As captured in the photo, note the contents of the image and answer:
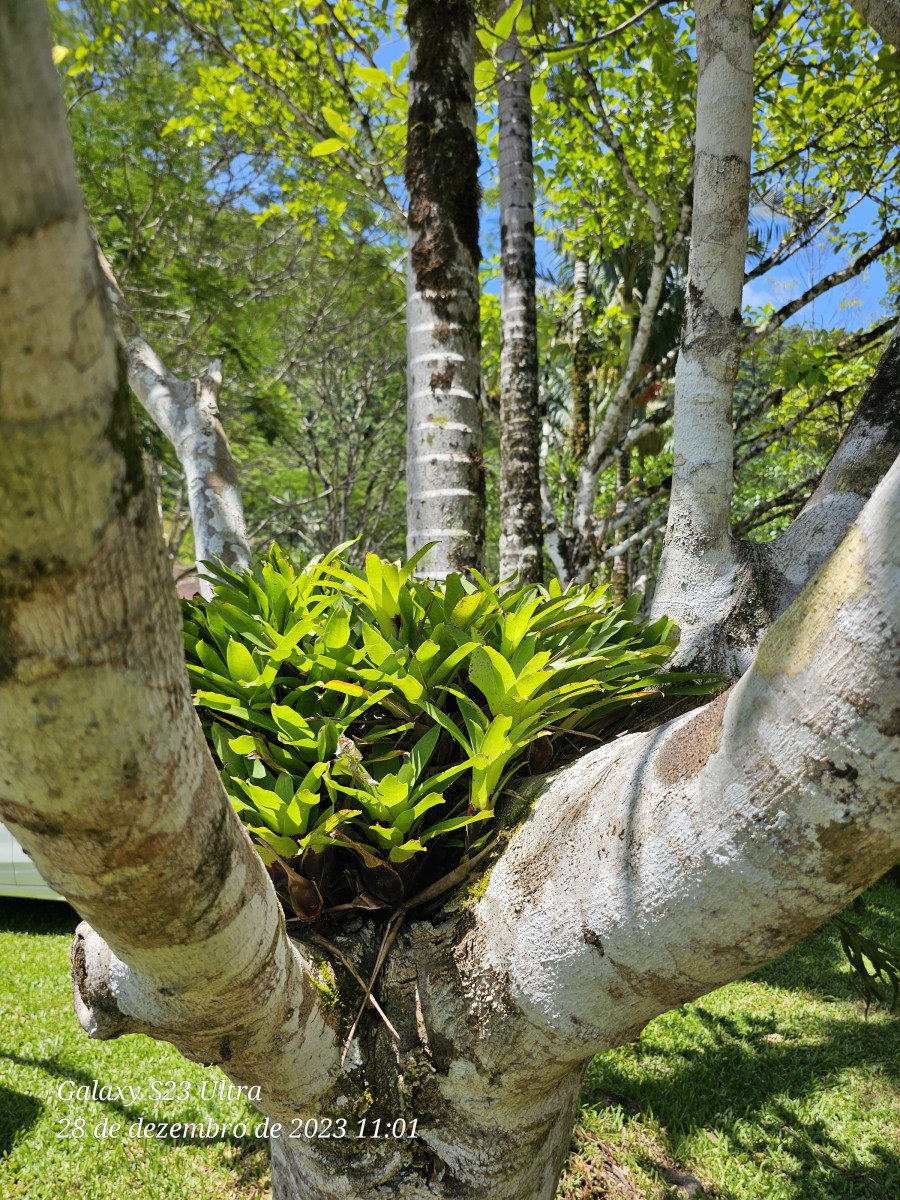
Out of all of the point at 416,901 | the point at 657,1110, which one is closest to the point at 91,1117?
the point at 657,1110

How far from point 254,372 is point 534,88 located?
8.19 meters

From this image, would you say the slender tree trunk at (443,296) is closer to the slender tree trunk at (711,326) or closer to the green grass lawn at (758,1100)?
the slender tree trunk at (711,326)

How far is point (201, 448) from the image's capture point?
10.7ft

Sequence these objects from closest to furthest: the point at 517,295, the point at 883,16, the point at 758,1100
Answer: the point at 883,16, the point at 758,1100, the point at 517,295

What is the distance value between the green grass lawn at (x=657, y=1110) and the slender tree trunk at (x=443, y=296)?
9.23ft

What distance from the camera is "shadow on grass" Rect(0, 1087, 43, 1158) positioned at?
3506 millimetres

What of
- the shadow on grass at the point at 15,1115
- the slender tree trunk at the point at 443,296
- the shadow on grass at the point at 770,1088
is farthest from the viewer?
the shadow on grass at the point at 15,1115

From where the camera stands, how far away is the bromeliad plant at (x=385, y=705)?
1576 millimetres

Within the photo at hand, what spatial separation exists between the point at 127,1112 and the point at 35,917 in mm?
3527

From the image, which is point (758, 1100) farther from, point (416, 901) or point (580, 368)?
point (580, 368)

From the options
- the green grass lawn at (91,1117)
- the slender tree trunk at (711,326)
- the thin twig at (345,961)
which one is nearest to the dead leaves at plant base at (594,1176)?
the green grass lawn at (91,1117)

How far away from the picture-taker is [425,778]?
69.4 inches

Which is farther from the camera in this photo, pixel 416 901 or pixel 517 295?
pixel 517 295

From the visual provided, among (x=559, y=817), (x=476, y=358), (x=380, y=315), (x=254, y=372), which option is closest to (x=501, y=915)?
(x=559, y=817)
